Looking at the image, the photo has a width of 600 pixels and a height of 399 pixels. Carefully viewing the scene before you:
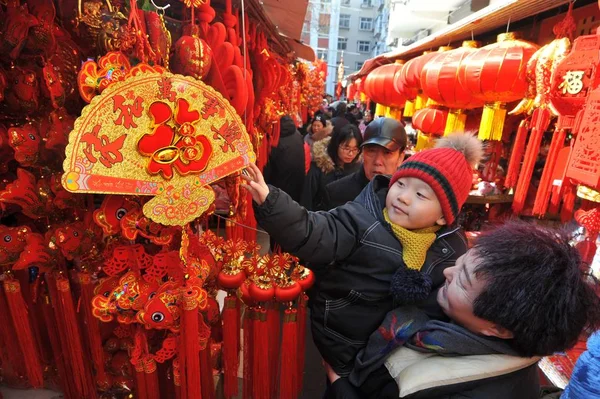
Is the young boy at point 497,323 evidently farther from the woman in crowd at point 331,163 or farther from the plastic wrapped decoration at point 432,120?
the plastic wrapped decoration at point 432,120

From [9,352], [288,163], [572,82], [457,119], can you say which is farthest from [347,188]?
[457,119]

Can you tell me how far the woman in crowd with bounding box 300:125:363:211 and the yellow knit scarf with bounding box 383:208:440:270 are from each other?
137 centimetres

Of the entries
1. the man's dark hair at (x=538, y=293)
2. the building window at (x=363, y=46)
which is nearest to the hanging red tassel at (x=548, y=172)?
the man's dark hair at (x=538, y=293)

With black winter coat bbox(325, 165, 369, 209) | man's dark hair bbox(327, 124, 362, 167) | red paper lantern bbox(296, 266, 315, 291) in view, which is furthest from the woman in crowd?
red paper lantern bbox(296, 266, 315, 291)

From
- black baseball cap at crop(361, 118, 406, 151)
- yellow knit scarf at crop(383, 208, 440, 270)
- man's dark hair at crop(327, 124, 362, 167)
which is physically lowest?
yellow knit scarf at crop(383, 208, 440, 270)

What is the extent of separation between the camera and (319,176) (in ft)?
8.28

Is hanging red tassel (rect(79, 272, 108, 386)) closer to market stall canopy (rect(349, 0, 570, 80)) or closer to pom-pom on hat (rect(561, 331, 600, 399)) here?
pom-pom on hat (rect(561, 331, 600, 399))

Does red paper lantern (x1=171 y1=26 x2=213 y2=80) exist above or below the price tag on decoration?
above

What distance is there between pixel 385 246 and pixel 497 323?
0.33 m

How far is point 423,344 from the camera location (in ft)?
2.64

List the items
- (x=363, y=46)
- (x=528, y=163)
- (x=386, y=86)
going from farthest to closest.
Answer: (x=363, y=46), (x=386, y=86), (x=528, y=163)

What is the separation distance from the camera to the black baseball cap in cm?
170

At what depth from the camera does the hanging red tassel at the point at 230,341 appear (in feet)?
3.49

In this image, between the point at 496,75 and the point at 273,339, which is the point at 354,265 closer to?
the point at 273,339
